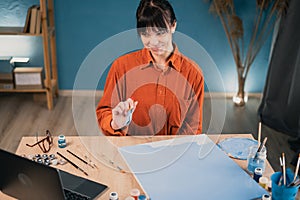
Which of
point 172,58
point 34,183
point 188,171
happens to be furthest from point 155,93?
point 34,183

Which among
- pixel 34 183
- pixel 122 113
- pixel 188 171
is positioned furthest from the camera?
pixel 122 113

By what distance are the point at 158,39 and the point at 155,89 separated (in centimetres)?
24

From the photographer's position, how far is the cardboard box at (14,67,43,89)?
3918mm

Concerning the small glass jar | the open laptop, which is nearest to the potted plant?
the small glass jar

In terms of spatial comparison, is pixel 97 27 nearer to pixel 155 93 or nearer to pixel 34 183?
pixel 155 93

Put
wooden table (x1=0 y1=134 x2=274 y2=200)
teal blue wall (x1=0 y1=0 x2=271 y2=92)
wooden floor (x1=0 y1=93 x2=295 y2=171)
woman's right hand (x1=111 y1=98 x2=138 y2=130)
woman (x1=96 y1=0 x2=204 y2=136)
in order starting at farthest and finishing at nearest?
teal blue wall (x1=0 y1=0 x2=271 y2=92) → wooden floor (x1=0 y1=93 x2=295 y2=171) → woman (x1=96 y1=0 x2=204 y2=136) → woman's right hand (x1=111 y1=98 x2=138 y2=130) → wooden table (x1=0 y1=134 x2=274 y2=200)

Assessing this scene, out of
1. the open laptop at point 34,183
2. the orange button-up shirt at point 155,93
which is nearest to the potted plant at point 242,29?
the orange button-up shirt at point 155,93

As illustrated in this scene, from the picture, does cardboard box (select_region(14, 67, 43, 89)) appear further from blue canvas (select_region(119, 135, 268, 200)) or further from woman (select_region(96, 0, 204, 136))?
blue canvas (select_region(119, 135, 268, 200))

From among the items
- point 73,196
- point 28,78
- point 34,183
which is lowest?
point 28,78

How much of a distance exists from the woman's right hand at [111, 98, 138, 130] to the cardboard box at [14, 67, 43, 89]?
212cm

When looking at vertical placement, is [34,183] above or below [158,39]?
below

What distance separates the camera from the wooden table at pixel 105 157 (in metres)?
1.71

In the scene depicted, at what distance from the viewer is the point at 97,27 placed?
13.5 feet

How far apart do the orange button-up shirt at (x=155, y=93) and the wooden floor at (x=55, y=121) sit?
3.39 feet
